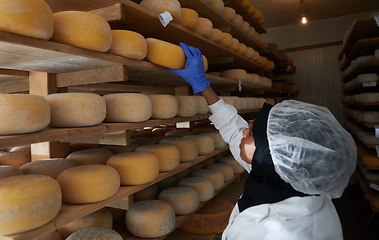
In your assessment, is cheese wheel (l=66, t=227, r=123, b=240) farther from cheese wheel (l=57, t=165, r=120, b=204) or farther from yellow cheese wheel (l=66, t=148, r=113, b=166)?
yellow cheese wheel (l=66, t=148, r=113, b=166)

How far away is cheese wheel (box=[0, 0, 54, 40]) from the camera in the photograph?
827 millimetres

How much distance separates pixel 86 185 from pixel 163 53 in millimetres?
832

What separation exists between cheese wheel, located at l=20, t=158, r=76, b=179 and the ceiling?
Result: 188 inches

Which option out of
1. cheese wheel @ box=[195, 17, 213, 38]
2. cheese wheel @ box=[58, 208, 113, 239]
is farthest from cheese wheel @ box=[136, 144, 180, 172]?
cheese wheel @ box=[195, 17, 213, 38]

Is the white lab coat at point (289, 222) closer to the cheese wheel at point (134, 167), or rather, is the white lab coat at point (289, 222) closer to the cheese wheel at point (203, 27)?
the cheese wheel at point (134, 167)

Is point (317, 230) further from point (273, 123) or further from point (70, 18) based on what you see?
point (70, 18)

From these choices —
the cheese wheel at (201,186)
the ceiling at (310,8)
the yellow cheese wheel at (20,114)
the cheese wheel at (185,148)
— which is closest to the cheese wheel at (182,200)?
the cheese wheel at (201,186)

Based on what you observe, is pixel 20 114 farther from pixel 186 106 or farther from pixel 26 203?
pixel 186 106

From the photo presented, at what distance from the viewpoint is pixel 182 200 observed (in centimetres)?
186

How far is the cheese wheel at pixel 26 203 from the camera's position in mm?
819

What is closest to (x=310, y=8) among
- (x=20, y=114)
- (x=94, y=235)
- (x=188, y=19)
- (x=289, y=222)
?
(x=188, y=19)

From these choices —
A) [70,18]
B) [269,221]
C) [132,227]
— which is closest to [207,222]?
[132,227]

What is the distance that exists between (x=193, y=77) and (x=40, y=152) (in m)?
1.10

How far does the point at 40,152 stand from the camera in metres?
1.63
